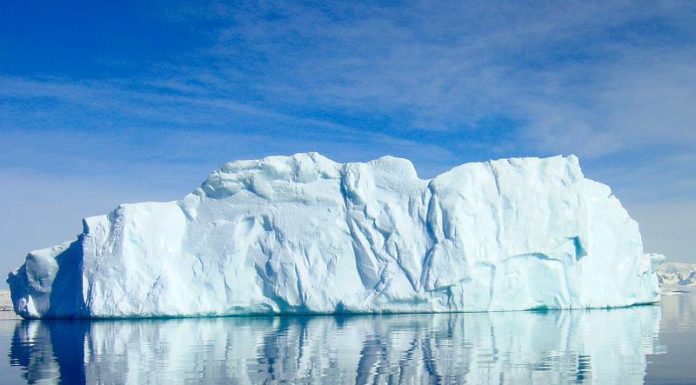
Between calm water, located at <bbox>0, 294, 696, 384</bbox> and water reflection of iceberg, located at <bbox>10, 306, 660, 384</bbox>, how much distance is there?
2 centimetres

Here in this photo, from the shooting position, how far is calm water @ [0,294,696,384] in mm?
8953

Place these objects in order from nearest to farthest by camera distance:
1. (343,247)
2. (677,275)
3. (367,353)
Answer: (367,353), (343,247), (677,275)

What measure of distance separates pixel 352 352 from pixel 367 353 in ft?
1.07

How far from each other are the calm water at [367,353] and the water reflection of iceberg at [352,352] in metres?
0.02

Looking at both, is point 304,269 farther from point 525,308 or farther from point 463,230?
point 525,308

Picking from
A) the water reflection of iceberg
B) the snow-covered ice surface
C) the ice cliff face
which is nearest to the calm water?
the water reflection of iceberg

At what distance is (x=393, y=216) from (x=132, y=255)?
842 centimetres

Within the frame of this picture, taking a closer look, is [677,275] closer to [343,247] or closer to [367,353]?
[343,247]

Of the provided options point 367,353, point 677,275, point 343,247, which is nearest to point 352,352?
point 367,353

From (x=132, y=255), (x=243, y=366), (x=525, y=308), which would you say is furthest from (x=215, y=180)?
(x=243, y=366)

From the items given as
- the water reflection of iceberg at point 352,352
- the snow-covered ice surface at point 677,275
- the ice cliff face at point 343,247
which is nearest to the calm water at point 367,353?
the water reflection of iceberg at point 352,352

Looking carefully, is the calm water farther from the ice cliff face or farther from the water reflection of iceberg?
the ice cliff face

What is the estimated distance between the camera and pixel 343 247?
2303cm

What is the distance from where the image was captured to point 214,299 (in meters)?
22.6
